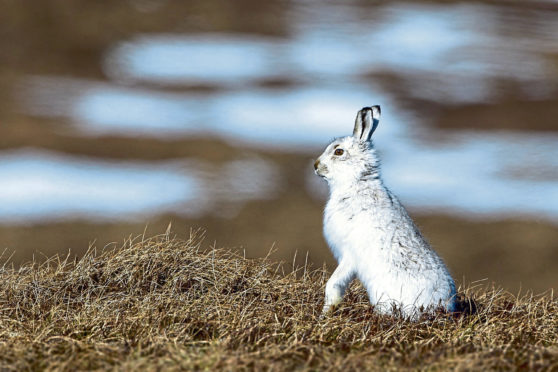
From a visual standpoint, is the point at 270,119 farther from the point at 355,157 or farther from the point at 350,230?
the point at 350,230

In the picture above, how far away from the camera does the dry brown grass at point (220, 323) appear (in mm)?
4789

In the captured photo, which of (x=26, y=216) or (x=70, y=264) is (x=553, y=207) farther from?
(x=70, y=264)

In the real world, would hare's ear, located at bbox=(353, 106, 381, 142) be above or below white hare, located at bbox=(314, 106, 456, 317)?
above

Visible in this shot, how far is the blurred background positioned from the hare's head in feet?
34.9

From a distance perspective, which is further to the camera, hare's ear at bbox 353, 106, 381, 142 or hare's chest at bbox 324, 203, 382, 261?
hare's ear at bbox 353, 106, 381, 142

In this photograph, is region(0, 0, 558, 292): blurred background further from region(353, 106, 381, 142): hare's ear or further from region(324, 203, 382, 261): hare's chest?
region(324, 203, 382, 261): hare's chest

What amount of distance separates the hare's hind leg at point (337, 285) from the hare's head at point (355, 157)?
94 centimetres

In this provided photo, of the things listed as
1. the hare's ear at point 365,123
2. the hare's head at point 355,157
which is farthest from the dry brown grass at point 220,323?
the hare's ear at point 365,123

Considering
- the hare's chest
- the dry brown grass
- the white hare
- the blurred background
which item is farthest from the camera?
the blurred background

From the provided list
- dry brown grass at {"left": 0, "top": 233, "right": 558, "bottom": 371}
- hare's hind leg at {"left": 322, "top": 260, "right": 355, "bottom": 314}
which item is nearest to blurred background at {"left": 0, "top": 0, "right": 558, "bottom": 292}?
dry brown grass at {"left": 0, "top": 233, "right": 558, "bottom": 371}

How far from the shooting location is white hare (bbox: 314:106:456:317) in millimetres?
6168

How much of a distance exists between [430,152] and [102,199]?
11.7 m

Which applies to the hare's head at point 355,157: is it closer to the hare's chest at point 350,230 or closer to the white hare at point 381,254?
the white hare at point 381,254

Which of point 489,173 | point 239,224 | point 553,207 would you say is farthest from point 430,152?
point 239,224
